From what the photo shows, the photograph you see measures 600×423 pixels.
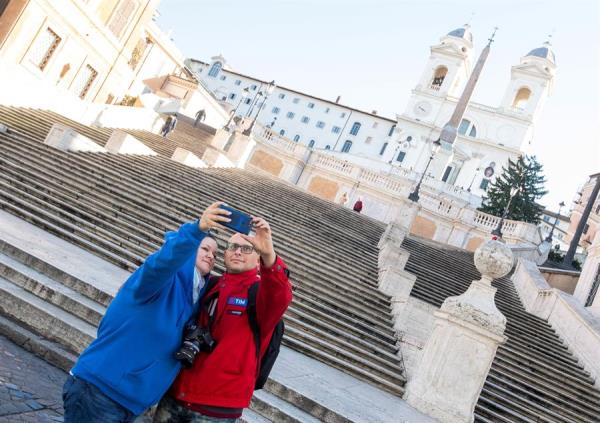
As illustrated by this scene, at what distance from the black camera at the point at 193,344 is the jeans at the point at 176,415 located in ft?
0.84

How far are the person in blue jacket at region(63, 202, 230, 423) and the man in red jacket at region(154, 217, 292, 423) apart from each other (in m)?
0.13

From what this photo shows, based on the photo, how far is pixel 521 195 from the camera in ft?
159

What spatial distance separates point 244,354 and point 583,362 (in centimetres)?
→ 1311

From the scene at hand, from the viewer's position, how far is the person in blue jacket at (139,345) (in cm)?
257

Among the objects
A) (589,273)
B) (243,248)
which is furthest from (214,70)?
(243,248)

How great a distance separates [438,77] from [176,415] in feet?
239

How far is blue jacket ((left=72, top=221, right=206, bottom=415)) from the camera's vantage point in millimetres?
2578

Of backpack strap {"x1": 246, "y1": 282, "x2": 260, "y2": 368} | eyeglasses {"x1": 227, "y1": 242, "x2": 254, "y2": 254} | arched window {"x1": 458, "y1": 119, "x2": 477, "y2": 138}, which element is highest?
arched window {"x1": 458, "y1": 119, "x2": 477, "y2": 138}

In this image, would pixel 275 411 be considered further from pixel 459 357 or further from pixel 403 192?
pixel 403 192

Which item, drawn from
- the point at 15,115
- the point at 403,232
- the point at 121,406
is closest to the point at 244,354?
the point at 121,406

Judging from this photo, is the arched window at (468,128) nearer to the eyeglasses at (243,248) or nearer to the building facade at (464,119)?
the building facade at (464,119)

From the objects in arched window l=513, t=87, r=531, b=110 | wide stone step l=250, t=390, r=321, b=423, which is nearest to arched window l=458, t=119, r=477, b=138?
arched window l=513, t=87, r=531, b=110

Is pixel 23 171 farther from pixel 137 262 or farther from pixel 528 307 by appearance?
pixel 528 307

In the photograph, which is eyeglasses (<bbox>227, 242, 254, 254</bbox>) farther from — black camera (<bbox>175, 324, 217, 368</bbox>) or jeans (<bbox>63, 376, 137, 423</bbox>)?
jeans (<bbox>63, 376, 137, 423</bbox>)
